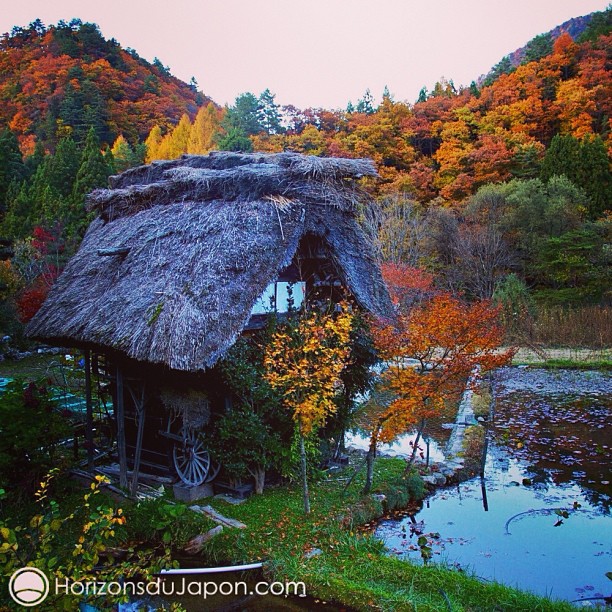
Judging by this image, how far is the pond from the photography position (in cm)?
665

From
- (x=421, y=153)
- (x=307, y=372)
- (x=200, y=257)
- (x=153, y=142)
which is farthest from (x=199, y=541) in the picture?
(x=153, y=142)

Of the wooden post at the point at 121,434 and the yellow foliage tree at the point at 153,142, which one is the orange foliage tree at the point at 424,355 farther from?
the yellow foliage tree at the point at 153,142

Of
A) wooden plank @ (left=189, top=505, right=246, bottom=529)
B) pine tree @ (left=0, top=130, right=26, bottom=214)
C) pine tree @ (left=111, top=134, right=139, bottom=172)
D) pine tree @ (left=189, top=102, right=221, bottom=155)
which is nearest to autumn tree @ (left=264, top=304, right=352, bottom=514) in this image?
wooden plank @ (left=189, top=505, right=246, bottom=529)

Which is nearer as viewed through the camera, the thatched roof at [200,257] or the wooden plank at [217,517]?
the wooden plank at [217,517]

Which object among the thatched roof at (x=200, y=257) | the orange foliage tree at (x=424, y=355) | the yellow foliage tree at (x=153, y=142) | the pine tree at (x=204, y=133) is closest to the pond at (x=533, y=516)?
the orange foliage tree at (x=424, y=355)

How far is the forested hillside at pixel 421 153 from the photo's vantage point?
24438 mm

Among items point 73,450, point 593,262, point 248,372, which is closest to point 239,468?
point 248,372

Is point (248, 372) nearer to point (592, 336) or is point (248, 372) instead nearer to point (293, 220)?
point (293, 220)

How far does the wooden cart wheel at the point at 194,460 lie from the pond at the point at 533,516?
9.33 feet

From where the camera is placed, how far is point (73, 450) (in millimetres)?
10727

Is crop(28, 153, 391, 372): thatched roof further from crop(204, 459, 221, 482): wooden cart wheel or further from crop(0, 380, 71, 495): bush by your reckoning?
crop(204, 459, 221, 482): wooden cart wheel

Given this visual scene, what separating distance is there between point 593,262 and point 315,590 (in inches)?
890

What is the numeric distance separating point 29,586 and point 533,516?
24.7 feet

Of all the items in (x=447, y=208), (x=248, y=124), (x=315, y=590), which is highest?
(x=248, y=124)
